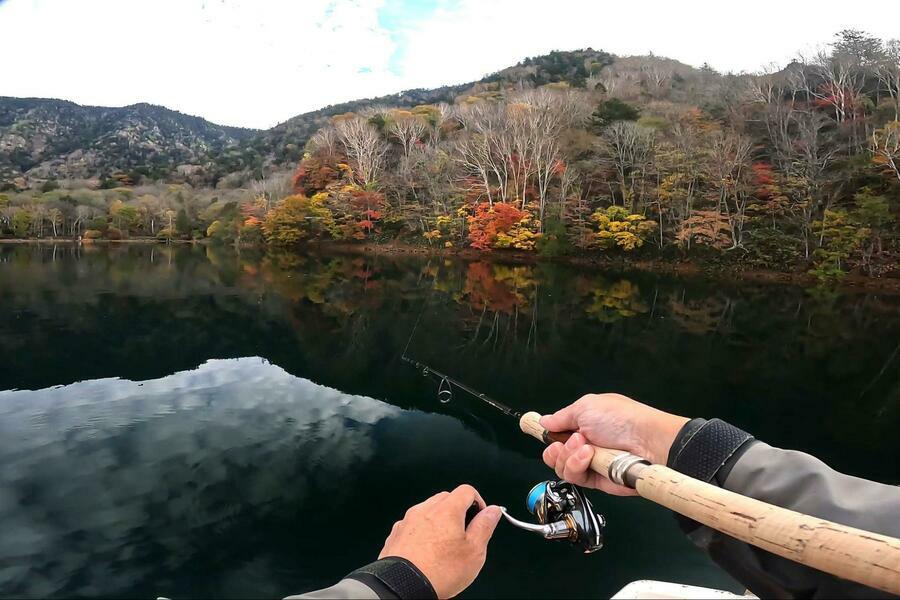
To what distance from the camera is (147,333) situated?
779 cm

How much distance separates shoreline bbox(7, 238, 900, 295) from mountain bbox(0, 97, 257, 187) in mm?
50584

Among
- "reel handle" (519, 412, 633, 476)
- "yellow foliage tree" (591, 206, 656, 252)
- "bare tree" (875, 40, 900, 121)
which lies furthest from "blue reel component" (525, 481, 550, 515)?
"bare tree" (875, 40, 900, 121)

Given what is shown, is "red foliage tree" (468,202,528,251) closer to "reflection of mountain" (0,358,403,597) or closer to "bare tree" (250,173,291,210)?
"bare tree" (250,173,291,210)

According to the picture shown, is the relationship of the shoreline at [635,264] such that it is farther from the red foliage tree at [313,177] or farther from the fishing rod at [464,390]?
the fishing rod at [464,390]

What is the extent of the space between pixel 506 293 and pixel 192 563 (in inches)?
416

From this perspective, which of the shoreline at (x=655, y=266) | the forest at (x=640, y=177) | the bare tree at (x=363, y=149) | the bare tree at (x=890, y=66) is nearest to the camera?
the shoreline at (x=655, y=266)

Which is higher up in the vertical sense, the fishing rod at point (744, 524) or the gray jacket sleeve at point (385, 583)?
the fishing rod at point (744, 524)

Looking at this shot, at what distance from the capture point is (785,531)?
78cm

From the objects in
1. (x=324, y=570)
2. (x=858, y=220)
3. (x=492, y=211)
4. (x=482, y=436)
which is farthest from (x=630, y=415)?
(x=492, y=211)

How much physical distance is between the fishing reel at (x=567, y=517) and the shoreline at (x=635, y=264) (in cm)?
1798

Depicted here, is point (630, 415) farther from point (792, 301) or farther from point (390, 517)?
point (792, 301)

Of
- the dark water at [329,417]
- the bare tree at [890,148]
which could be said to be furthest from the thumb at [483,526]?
the bare tree at [890,148]

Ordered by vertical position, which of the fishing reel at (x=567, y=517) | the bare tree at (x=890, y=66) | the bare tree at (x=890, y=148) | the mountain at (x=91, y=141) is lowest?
the fishing reel at (x=567, y=517)

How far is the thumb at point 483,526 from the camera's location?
1.08 m
